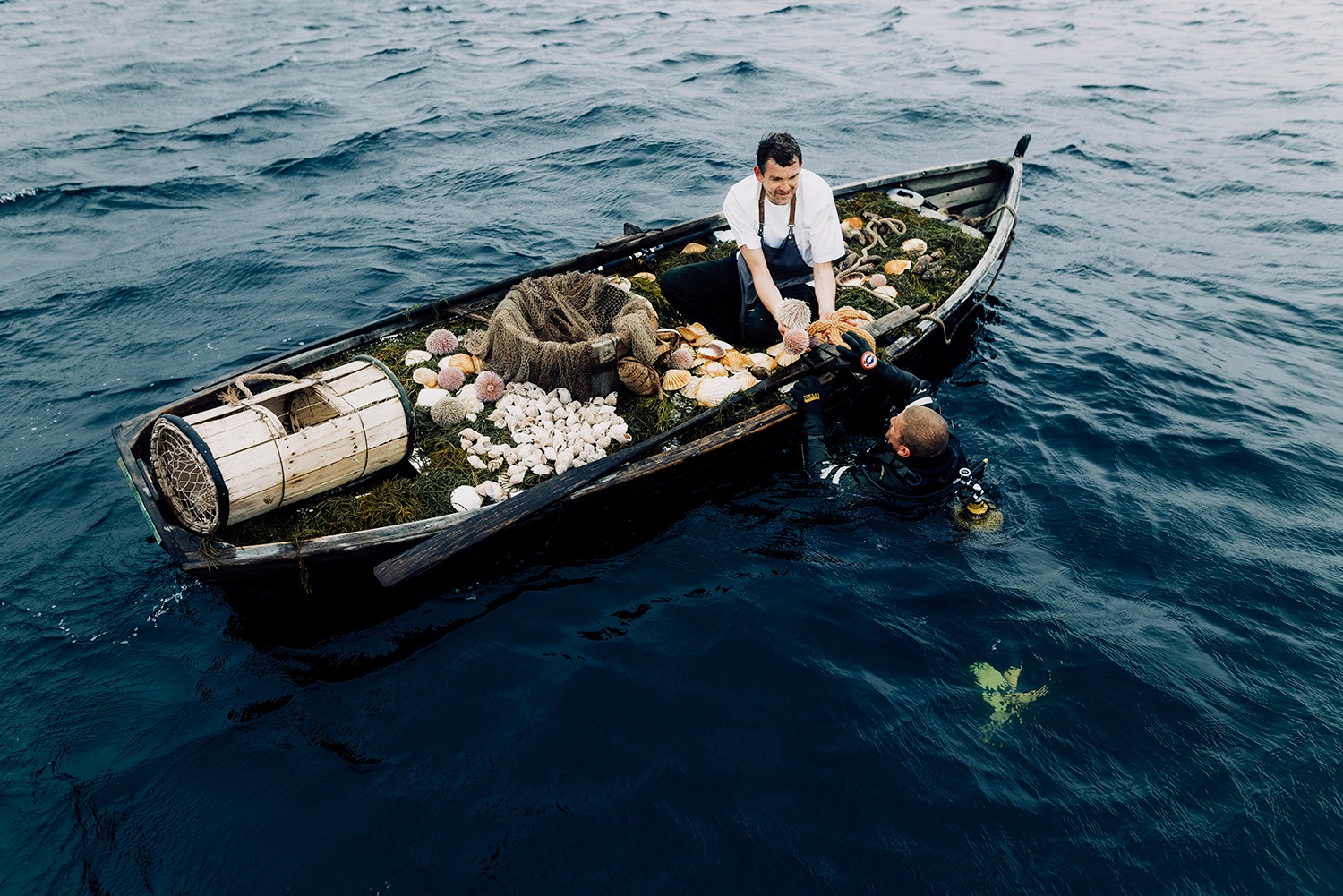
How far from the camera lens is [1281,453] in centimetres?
913

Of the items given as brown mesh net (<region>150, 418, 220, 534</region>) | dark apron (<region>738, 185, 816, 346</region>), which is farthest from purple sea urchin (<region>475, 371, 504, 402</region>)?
dark apron (<region>738, 185, 816, 346</region>)

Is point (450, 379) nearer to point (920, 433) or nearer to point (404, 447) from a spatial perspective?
point (404, 447)

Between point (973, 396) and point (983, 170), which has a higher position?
point (983, 170)

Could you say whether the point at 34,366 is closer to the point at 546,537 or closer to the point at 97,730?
the point at 97,730

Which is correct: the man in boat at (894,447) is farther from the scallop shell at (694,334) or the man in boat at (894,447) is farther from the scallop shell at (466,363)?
the scallop shell at (466,363)

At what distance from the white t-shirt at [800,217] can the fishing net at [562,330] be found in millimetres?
1384

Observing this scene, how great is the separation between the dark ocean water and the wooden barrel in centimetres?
128

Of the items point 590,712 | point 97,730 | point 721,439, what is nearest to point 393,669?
point 590,712

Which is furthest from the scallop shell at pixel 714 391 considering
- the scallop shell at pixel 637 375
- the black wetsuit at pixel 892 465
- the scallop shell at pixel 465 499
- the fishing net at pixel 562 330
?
the scallop shell at pixel 465 499

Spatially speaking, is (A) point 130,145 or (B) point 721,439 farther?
(A) point 130,145

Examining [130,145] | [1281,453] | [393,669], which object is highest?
[130,145]

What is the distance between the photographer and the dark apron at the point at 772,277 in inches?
347

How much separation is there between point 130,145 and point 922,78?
22.1 m

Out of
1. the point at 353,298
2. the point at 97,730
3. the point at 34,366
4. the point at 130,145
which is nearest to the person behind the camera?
the point at 97,730
